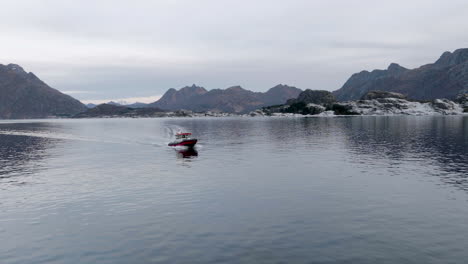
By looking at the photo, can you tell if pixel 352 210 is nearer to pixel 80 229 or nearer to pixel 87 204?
pixel 80 229

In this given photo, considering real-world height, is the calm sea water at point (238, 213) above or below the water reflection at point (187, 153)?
below

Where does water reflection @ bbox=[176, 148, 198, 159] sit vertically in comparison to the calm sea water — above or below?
above

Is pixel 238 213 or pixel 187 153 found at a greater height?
pixel 187 153

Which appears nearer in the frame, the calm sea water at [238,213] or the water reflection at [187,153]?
the calm sea water at [238,213]

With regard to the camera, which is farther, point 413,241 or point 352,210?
point 352,210

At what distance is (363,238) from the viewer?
26250mm

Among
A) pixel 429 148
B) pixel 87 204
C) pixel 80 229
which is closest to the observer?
→ pixel 80 229

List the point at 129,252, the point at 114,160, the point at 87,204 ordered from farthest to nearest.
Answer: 1. the point at 114,160
2. the point at 87,204
3. the point at 129,252

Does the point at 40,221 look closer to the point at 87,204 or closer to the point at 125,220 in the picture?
the point at 87,204

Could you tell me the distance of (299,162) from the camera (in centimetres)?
6556

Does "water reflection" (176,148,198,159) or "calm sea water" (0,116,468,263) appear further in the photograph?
"water reflection" (176,148,198,159)

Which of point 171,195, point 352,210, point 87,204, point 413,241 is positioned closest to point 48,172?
point 87,204

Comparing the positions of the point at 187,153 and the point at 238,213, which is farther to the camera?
the point at 187,153

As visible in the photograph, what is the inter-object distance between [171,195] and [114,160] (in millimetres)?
36551
